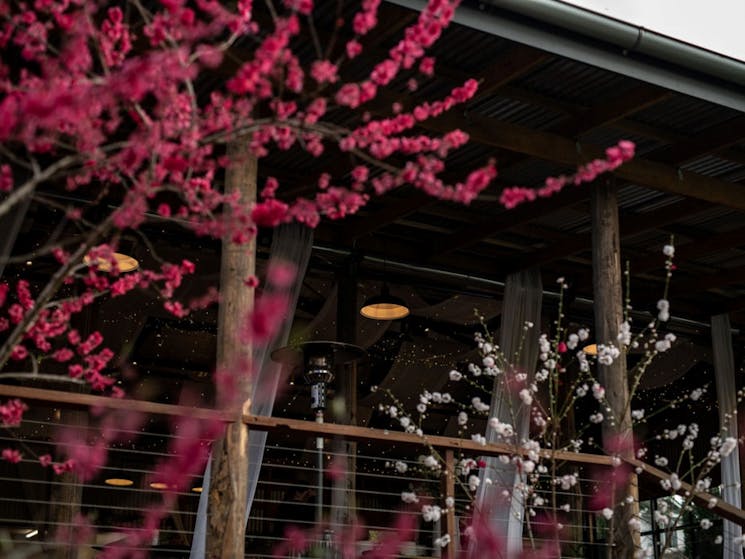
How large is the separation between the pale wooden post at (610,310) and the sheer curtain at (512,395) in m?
0.66

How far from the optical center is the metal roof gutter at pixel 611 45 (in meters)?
4.66

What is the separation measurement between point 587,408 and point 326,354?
22.4 feet

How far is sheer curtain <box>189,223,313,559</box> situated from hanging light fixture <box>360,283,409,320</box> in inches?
46.1

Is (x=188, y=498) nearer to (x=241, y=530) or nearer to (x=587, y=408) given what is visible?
(x=587, y=408)

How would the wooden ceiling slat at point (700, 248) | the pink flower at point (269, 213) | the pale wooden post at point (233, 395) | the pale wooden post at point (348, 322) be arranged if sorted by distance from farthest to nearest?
Answer: the pale wooden post at point (348, 322)
the wooden ceiling slat at point (700, 248)
the pale wooden post at point (233, 395)
the pink flower at point (269, 213)

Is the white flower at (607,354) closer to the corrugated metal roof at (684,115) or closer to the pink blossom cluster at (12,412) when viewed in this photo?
the corrugated metal roof at (684,115)

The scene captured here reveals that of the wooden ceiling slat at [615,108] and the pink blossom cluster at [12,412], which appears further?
the wooden ceiling slat at [615,108]

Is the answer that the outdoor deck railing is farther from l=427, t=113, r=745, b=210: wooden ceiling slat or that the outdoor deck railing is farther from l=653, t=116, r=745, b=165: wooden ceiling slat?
l=653, t=116, r=745, b=165: wooden ceiling slat

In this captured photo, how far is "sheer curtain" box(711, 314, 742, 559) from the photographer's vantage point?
8.49 metres

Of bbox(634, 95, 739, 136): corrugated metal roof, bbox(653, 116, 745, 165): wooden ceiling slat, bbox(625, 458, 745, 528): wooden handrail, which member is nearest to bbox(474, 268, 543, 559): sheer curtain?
bbox(625, 458, 745, 528): wooden handrail

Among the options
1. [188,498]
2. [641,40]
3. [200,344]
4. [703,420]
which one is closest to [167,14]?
[641,40]

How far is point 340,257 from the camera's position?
8023 mm

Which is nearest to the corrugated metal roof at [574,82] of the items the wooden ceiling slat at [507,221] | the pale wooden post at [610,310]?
the pale wooden post at [610,310]

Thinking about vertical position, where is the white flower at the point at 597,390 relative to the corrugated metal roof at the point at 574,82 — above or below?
below
